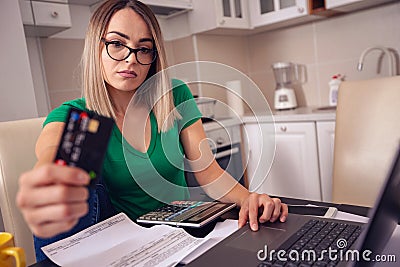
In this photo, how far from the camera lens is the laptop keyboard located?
0.51 m

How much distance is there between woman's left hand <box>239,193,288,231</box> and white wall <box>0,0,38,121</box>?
3.71 feet

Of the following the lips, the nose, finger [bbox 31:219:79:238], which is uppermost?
the nose

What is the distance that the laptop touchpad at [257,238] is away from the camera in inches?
23.5

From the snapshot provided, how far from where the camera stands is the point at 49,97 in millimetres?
1864

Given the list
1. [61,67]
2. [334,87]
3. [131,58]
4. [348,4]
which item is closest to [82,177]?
[131,58]

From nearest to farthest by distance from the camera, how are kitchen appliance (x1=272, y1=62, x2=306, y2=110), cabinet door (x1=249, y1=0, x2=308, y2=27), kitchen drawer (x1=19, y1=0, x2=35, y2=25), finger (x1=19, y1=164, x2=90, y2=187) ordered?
finger (x1=19, y1=164, x2=90, y2=187)
kitchen drawer (x1=19, y1=0, x2=35, y2=25)
cabinet door (x1=249, y1=0, x2=308, y2=27)
kitchen appliance (x1=272, y1=62, x2=306, y2=110)

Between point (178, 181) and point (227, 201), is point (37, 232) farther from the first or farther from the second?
point (178, 181)

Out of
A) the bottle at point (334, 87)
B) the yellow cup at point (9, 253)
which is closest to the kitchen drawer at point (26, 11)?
the yellow cup at point (9, 253)

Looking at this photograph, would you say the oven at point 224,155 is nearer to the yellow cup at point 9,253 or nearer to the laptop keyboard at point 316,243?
the laptop keyboard at point 316,243

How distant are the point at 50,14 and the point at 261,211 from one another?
4.61 feet

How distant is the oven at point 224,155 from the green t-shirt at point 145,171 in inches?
1.3

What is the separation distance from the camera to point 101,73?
0.96m

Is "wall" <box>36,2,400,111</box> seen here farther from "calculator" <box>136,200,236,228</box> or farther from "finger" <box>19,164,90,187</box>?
"finger" <box>19,164,90,187</box>

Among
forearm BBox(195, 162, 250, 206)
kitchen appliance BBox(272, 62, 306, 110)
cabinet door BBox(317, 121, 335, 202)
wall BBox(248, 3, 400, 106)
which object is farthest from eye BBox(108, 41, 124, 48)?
wall BBox(248, 3, 400, 106)
